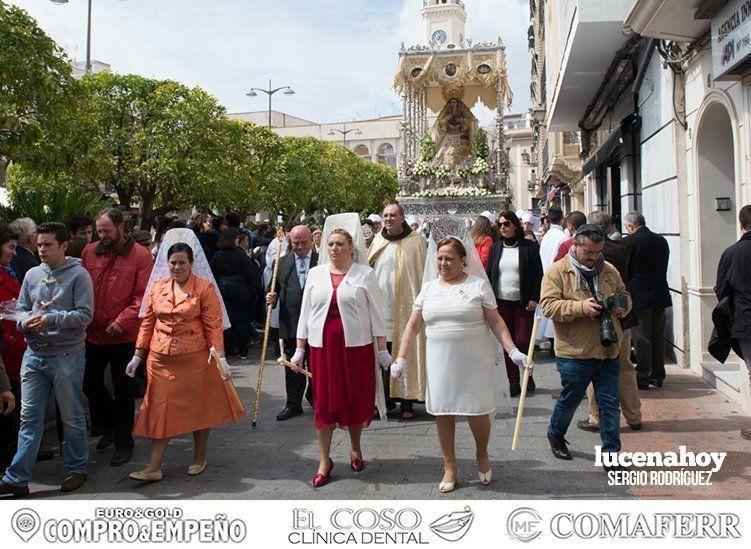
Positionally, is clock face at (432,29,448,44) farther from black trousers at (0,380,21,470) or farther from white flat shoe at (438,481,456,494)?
white flat shoe at (438,481,456,494)

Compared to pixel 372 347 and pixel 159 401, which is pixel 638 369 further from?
pixel 159 401

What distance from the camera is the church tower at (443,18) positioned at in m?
70.2

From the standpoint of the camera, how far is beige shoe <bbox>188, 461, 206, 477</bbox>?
16.7 feet

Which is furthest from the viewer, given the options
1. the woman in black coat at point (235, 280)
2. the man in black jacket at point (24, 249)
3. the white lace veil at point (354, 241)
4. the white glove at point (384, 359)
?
the woman in black coat at point (235, 280)

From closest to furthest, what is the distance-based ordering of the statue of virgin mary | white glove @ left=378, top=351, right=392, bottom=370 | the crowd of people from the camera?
the crowd of people < white glove @ left=378, top=351, right=392, bottom=370 < the statue of virgin mary

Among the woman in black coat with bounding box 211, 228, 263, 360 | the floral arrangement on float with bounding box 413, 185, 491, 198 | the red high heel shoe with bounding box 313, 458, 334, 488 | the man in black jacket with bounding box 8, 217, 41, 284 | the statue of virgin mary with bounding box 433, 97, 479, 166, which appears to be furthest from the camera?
the statue of virgin mary with bounding box 433, 97, 479, 166

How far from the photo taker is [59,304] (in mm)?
4840

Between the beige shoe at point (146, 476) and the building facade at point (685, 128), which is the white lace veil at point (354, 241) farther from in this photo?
the building facade at point (685, 128)

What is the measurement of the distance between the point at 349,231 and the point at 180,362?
158cm

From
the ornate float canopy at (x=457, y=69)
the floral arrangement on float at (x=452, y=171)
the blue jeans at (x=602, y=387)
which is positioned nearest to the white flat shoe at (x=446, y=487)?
the blue jeans at (x=602, y=387)

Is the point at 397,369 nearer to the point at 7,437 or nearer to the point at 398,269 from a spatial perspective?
the point at 398,269

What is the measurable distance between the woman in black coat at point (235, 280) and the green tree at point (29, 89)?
8.26ft

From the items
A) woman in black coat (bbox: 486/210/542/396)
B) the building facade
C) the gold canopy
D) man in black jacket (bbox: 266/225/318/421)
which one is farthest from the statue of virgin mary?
man in black jacket (bbox: 266/225/318/421)

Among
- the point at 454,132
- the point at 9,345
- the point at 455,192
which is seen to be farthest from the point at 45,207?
the point at 454,132
